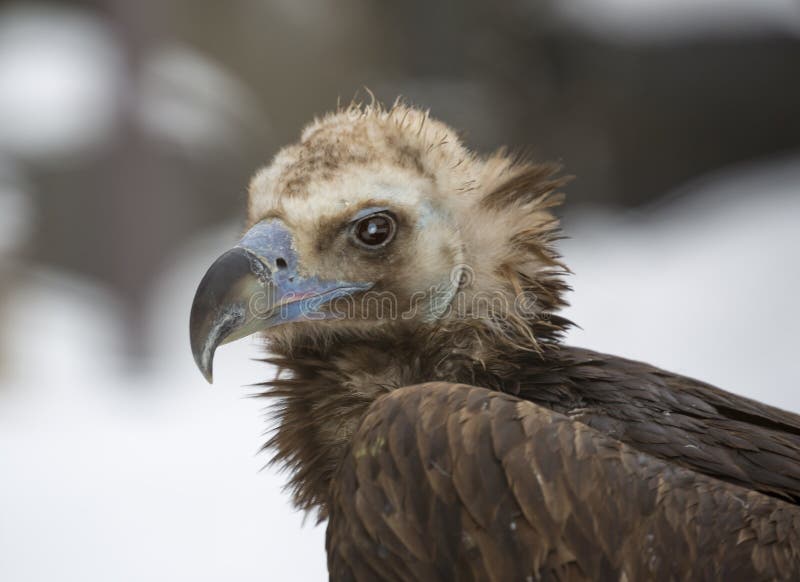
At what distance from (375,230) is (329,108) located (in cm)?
708

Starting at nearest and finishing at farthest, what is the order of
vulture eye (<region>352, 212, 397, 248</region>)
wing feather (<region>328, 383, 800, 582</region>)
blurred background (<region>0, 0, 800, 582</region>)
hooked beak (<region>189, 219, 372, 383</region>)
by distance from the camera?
wing feather (<region>328, 383, 800, 582</region>) → hooked beak (<region>189, 219, 372, 383</region>) → vulture eye (<region>352, 212, 397, 248</region>) → blurred background (<region>0, 0, 800, 582</region>)

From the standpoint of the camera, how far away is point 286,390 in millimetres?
2203

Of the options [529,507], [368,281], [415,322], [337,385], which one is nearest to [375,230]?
[368,281]

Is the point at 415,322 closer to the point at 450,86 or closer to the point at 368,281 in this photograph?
the point at 368,281

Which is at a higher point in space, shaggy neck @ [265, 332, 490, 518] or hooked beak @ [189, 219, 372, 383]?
hooked beak @ [189, 219, 372, 383]

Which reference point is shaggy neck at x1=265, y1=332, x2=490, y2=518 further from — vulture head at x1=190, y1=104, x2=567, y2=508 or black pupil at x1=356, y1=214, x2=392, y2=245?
black pupil at x1=356, y1=214, x2=392, y2=245

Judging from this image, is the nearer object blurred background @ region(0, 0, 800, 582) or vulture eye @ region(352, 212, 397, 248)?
vulture eye @ region(352, 212, 397, 248)

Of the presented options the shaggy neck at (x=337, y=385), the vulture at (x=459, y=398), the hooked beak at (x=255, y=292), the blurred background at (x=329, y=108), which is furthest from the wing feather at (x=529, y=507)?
the blurred background at (x=329, y=108)

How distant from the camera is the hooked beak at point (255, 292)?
2.05 meters

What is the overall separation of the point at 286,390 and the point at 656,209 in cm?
714

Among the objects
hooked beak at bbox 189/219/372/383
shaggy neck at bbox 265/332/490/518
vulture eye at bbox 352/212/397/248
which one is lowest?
shaggy neck at bbox 265/332/490/518

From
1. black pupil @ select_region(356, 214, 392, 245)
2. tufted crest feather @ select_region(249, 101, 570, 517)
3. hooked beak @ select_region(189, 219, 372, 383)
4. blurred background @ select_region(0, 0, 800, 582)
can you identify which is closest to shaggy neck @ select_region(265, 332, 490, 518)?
tufted crest feather @ select_region(249, 101, 570, 517)

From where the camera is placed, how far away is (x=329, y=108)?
357 inches

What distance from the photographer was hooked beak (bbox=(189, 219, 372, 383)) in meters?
2.05
